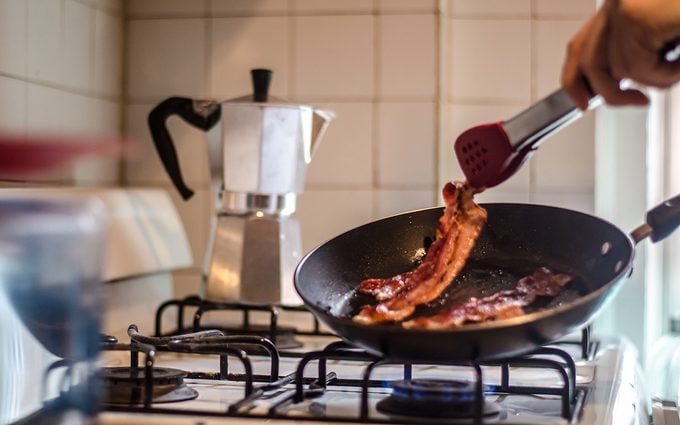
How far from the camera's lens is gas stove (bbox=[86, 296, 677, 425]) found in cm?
71

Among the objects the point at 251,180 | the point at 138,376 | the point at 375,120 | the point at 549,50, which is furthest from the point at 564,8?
the point at 138,376

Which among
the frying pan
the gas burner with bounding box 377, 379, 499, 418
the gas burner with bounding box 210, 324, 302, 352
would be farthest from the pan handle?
the gas burner with bounding box 210, 324, 302, 352

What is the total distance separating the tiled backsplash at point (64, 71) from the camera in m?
1.12

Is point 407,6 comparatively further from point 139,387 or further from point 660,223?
point 139,387

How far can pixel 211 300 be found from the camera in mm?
1188

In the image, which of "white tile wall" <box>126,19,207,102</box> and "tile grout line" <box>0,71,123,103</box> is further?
"white tile wall" <box>126,19,207,102</box>

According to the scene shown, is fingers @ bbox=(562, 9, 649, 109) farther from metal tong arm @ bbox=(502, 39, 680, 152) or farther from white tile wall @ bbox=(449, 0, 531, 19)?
white tile wall @ bbox=(449, 0, 531, 19)

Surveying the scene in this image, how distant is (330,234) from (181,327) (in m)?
0.32

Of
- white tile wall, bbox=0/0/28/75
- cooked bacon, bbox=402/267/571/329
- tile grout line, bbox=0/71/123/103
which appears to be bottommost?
cooked bacon, bbox=402/267/571/329

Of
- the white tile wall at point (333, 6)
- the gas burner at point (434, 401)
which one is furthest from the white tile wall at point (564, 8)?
the gas burner at point (434, 401)

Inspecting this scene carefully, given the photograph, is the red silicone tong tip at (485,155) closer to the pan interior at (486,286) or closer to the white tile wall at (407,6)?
the pan interior at (486,286)

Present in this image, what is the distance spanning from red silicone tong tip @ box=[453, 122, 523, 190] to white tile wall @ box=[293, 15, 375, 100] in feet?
1.65

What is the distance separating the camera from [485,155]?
2.96 ft

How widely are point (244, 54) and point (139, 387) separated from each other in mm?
760
